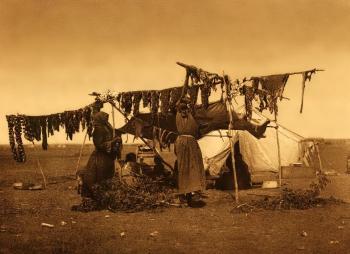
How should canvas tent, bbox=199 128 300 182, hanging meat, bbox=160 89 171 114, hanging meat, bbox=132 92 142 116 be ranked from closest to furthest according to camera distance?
hanging meat, bbox=160 89 171 114
hanging meat, bbox=132 92 142 116
canvas tent, bbox=199 128 300 182

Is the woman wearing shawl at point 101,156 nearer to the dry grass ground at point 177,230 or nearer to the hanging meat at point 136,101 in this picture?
the dry grass ground at point 177,230

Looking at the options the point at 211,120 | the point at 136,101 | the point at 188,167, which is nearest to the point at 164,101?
the point at 136,101

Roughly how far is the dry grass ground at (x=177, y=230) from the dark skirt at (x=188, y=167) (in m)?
0.51

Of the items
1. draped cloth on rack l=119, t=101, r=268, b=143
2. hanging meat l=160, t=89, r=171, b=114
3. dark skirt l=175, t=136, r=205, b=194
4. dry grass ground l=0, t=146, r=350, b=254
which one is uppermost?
hanging meat l=160, t=89, r=171, b=114

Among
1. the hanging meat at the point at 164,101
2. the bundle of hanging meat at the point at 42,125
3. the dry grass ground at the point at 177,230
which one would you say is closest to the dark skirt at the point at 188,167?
the dry grass ground at the point at 177,230

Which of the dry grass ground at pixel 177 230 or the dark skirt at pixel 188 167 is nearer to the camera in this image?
the dry grass ground at pixel 177 230

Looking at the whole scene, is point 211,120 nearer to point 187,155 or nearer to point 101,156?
point 187,155

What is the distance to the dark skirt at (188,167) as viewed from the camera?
31.2ft

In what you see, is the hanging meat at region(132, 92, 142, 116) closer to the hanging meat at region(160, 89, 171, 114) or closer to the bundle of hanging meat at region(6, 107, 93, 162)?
the hanging meat at region(160, 89, 171, 114)

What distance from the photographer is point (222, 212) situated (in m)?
8.84

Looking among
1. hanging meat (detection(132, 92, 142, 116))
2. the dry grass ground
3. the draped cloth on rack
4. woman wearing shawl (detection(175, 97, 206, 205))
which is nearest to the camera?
the dry grass ground

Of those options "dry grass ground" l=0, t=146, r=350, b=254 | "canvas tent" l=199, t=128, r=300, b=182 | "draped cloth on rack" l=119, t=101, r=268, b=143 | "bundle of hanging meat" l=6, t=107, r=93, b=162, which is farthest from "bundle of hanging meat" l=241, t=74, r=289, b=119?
"bundle of hanging meat" l=6, t=107, r=93, b=162

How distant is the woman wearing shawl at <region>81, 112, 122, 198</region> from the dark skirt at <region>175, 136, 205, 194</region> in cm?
127

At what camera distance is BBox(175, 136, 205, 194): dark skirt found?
9.50 meters
